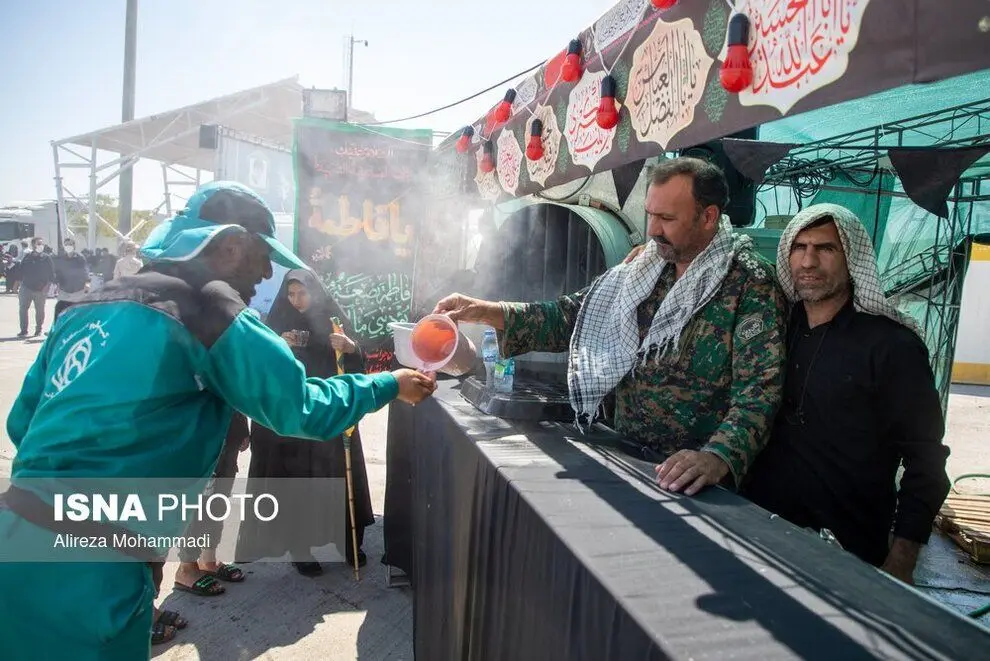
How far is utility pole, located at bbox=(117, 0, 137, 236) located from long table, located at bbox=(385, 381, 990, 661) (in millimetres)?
→ 15430

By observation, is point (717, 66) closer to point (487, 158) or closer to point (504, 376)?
point (504, 376)

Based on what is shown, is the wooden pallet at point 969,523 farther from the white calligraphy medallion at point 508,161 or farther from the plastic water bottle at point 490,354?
the white calligraphy medallion at point 508,161

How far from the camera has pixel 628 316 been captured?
204 cm

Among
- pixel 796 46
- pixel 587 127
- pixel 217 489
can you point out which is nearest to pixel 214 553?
pixel 217 489

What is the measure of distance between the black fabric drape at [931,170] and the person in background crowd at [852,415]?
212 cm

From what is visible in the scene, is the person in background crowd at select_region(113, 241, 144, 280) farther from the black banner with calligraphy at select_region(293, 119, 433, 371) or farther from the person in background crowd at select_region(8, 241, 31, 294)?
the person in background crowd at select_region(8, 241, 31, 294)

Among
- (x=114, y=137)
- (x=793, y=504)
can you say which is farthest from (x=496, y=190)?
(x=114, y=137)

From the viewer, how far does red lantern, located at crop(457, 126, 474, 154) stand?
557cm

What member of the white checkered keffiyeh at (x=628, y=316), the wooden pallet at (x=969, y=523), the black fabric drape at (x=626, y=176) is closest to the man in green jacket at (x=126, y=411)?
the white checkered keffiyeh at (x=628, y=316)

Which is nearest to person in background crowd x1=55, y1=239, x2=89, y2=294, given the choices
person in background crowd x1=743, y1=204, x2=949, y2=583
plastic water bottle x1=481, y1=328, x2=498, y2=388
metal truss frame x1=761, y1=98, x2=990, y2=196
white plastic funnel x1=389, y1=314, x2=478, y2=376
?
plastic water bottle x1=481, y1=328, x2=498, y2=388

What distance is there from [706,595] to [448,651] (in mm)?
1347

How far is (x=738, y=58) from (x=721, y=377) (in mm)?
1130

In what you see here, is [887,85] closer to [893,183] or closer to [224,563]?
[224,563]

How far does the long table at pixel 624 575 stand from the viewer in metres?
0.90
